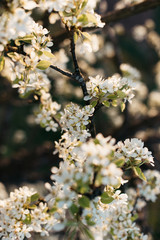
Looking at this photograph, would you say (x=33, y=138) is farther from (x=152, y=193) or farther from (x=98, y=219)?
(x=98, y=219)

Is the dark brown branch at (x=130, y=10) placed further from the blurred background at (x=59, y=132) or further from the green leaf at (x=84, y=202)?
the green leaf at (x=84, y=202)

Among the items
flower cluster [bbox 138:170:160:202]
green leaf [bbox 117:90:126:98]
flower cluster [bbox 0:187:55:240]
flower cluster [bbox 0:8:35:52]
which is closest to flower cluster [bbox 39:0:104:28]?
flower cluster [bbox 0:8:35:52]

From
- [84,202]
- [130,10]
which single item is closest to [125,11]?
[130,10]

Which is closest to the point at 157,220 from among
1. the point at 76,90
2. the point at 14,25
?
the point at 76,90

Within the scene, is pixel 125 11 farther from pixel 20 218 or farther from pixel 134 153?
pixel 20 218

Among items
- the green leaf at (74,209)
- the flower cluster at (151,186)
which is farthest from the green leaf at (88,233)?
the flower cluster at (151,186)

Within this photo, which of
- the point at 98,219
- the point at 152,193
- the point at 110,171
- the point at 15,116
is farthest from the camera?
the point at 15,116
